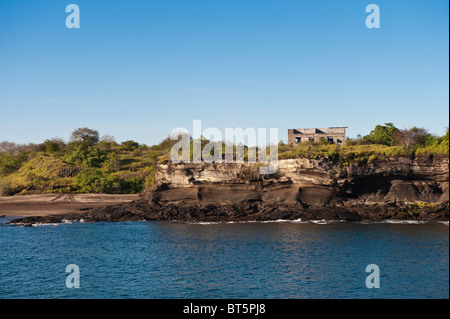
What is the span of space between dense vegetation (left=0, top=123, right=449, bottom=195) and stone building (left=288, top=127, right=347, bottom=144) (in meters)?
3.38

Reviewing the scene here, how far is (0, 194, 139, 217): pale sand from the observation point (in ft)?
204

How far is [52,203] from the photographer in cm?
6575

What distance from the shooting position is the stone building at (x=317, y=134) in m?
68.9

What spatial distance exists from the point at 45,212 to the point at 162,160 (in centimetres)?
1810

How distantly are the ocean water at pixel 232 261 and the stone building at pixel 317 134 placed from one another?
24.5m

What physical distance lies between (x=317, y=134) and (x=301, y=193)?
1754 centimetres
